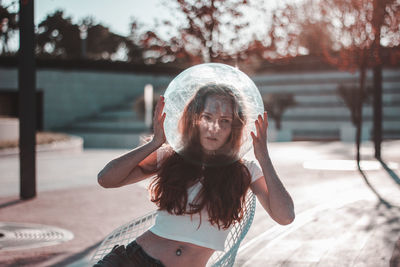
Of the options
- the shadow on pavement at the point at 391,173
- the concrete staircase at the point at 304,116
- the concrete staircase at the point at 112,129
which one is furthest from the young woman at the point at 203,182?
the concrete staircase at the point at 112,129

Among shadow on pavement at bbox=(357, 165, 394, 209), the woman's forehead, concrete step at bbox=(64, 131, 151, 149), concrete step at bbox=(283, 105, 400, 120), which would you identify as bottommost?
concrete step at bbox=(64, 131, 151, 149)

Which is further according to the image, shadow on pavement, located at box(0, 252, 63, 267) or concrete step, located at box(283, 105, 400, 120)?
concrete step, located at box(283, 105, 400, 120)

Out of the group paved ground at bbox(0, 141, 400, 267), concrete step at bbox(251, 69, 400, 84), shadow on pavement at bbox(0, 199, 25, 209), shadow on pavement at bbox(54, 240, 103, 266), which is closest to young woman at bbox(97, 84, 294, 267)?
paved ground at bbox(0, 141, 400, 267)

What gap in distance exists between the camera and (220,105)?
8.32 feet

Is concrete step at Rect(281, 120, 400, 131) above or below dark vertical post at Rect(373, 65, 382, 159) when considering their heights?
below

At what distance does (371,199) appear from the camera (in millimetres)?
7930

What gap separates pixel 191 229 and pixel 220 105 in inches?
25.5

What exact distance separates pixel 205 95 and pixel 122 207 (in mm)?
5775

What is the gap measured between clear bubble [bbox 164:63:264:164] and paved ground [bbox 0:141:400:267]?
2401 millimetres

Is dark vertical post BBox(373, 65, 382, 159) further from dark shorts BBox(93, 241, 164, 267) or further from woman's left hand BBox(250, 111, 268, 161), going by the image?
dark shorts BBox(93, 241, 164, 267)

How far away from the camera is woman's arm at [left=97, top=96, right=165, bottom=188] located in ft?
8.52

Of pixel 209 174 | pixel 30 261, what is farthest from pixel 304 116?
pixel 209 174

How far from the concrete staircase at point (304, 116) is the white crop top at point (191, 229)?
79.3 feet

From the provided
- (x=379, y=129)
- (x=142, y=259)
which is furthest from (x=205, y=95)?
(x=379, y=129)
